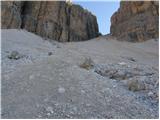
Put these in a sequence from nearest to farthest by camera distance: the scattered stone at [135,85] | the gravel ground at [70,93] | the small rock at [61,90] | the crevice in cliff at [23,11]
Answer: the gravel ground at [70,93]
the small rock at [61,90]
the scattered stone at [135,85]
the crevice in cliff at [23,11]

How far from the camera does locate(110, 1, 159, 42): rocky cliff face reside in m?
40.9

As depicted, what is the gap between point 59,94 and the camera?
7.59 meters

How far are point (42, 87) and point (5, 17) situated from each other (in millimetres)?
30435

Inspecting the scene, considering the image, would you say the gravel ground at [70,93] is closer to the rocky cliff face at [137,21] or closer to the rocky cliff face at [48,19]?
the rocky cliff face at [48,19]

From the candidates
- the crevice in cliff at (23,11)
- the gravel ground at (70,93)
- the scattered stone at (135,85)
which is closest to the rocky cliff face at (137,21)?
the crevice in cliff at (23,11)

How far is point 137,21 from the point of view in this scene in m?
42.9

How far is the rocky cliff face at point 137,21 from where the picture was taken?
4092 cm

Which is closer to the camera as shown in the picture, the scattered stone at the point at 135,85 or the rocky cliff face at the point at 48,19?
the scattered stone at the point at 135,85

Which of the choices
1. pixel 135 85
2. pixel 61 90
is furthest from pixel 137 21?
pixel 61 90

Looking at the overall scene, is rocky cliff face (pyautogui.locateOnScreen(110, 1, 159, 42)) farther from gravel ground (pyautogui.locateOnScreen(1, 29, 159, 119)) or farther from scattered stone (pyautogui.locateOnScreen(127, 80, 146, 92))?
scattered stone (pyautogui.locateOnScreen(127, 80, 146, 92))

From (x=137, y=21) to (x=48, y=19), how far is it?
34.4 feet

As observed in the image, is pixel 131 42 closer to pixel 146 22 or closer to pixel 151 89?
pixel 146 22

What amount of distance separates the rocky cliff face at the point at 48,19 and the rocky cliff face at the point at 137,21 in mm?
5141

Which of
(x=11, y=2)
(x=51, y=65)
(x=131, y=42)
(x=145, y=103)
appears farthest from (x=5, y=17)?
(x=145, y=103)
